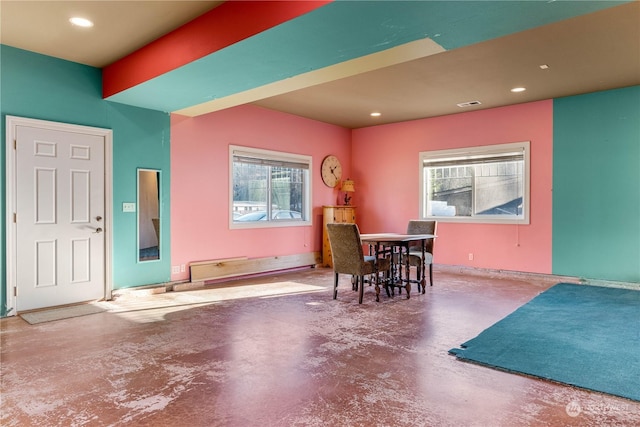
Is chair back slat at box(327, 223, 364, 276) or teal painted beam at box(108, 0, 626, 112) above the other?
teal painted beam at box(108, 0, 626, 112)

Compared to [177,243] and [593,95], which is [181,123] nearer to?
[177,243]

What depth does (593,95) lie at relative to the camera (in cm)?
558

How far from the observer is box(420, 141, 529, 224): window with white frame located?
629 centimetres

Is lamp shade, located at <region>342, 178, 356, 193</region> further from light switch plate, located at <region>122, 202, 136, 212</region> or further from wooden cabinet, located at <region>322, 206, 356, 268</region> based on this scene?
light switch plate, located at <region>122, 202, 136, 212</region>

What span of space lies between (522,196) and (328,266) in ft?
11.5

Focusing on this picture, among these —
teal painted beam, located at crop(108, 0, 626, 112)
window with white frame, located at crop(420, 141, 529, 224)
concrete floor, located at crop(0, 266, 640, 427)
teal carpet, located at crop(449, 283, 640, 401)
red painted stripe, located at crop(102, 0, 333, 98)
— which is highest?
red painted stripe, located at crop(102, 0, 333, 98)

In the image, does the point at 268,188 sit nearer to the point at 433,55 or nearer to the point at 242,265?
the point at 242,265

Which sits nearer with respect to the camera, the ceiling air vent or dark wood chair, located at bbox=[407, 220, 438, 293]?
dark wood chair, located at bbox=[407, 220, 438, 293]

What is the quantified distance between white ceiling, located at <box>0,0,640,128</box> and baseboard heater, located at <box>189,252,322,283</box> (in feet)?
8.22

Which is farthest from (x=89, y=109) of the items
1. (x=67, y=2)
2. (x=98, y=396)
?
(x=98, y=396)

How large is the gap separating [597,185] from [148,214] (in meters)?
6.21

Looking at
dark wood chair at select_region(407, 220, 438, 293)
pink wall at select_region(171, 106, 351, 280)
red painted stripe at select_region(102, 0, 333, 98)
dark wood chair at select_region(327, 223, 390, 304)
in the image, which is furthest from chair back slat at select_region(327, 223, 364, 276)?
red painted stripe at select_region(102, 0, 333, 98)

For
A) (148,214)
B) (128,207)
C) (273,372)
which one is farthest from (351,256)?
(128,207)

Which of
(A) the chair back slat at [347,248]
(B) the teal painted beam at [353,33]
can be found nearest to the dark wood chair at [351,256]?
(A) the chair back slat at [347,248]
